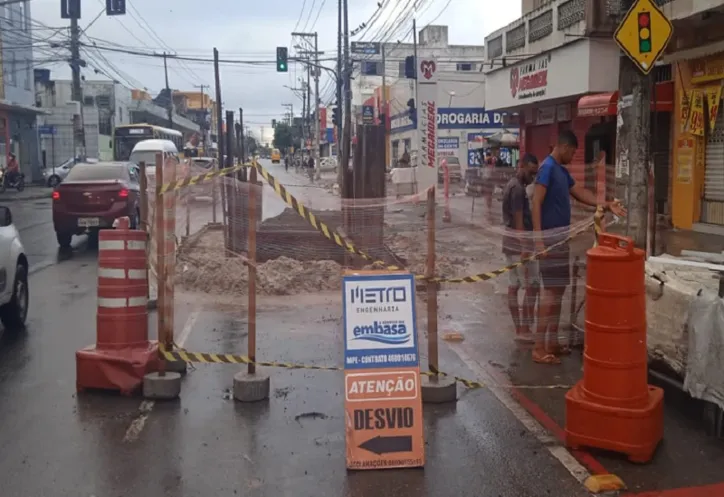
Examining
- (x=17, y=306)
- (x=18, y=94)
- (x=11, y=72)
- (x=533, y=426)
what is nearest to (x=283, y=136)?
(x=18, y=94)

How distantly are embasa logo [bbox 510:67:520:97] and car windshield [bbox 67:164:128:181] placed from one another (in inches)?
518

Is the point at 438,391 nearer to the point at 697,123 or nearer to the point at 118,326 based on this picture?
the point at 118,326

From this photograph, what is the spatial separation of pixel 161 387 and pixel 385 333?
83.8 inches

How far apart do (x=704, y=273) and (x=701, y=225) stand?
11.4m

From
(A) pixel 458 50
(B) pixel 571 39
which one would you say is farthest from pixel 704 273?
(A) pixel 458 50

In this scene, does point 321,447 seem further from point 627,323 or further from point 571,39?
point 571,39

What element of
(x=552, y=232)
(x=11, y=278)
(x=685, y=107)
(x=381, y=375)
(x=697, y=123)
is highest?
(x=685, y=107)

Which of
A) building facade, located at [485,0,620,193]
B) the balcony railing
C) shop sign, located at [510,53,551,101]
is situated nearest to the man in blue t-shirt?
building facade, located at [485,0,620,193]

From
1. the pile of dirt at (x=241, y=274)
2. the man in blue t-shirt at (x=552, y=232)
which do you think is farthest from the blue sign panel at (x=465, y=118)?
the man in blue t-shirt at (x=552, y=232)

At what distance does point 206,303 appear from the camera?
33.8 ft

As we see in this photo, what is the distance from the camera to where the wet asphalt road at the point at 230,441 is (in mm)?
4750

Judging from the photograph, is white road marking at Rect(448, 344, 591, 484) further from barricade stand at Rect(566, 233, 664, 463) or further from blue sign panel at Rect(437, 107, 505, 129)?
blue sign panel at Rect(437, 107, 505, 129)

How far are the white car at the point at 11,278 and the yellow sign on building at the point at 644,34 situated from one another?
21.5ft

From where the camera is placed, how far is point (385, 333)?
17.0 feet
